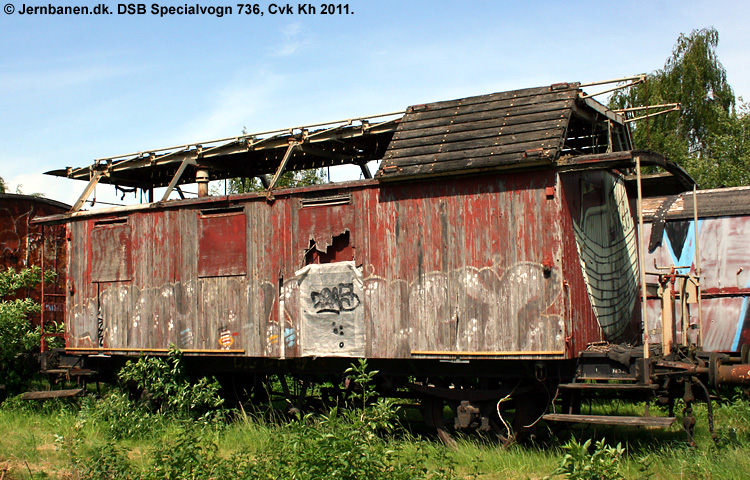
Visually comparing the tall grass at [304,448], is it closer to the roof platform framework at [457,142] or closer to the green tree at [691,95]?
the roof platform framework at [457,142]

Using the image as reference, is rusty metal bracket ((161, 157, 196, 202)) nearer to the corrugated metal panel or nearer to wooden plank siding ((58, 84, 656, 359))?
wooden plank siding ((58, 84, 656, 359))

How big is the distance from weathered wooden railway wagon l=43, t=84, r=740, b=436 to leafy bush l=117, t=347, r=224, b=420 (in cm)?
29

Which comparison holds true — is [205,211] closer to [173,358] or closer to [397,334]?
[173,358]

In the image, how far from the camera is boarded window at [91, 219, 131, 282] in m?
12.3

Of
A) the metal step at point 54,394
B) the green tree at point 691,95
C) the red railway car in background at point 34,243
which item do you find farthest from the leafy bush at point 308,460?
the green tree at point 691,95

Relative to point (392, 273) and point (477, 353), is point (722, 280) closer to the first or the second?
point (477, 353)

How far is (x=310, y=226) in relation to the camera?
10.7 metres

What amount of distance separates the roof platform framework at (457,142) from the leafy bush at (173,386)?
278 centimetres

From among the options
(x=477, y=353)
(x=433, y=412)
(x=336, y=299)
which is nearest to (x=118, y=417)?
(x=336, y=299)

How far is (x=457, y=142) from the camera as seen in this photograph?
976 centimetres

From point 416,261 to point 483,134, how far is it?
6.37 ft

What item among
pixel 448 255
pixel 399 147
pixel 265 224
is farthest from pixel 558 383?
pixel 265 224

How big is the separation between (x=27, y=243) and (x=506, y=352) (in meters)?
11.0

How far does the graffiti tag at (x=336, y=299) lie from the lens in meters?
10.3
